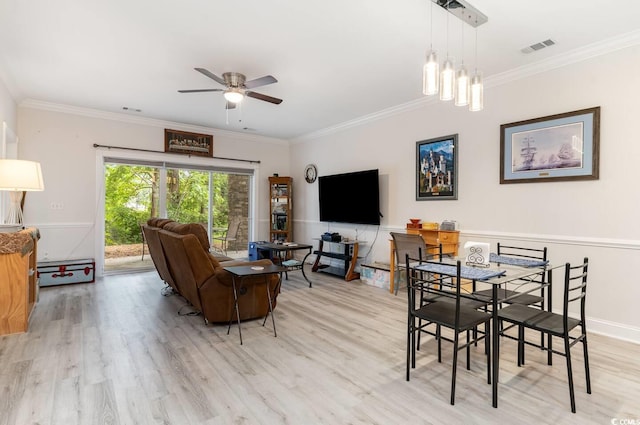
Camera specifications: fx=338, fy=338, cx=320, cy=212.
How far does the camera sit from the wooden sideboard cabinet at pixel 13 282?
122 inches

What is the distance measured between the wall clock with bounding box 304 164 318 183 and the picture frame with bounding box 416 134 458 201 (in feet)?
8.31

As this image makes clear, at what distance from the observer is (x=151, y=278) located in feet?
18.1

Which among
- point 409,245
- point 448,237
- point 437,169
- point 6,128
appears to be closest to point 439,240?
point 448,237

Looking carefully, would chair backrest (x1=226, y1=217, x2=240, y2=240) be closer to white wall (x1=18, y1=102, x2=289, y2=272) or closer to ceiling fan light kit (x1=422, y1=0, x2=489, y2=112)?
→ white wall (x1=18, y1=102, x2=289, y2=272)

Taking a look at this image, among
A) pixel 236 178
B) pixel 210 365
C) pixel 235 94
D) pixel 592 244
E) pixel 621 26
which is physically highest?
pixel 621 26

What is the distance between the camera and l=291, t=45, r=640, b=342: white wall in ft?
10.2

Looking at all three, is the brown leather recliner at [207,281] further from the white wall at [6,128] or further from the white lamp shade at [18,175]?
the white wall at [6,128]

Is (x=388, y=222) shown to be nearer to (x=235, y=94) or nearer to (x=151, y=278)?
(x=235, y=94)

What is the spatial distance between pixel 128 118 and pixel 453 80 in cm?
554

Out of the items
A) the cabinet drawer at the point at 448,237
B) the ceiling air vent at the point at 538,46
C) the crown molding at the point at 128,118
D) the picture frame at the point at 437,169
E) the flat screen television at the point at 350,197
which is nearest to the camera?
the ceiling air vent at the point at 538,46

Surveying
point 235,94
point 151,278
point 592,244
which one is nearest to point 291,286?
point 151,278

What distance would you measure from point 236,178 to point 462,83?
223 inches

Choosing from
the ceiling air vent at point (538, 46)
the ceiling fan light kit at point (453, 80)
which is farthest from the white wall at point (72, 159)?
the ceiling air vent at point (538, 46)

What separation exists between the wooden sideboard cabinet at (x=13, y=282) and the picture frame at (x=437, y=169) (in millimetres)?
4662
